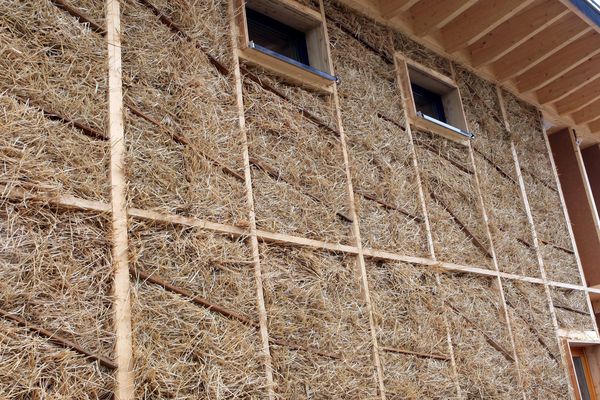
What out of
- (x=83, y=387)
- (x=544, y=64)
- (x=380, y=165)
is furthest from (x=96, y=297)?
(x=544, y=64)

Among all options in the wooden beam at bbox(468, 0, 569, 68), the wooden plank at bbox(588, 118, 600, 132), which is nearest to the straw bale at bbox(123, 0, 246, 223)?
the wooden beam at bbox(468, 0, 569, 68)

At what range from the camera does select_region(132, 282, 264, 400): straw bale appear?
8.91 feet

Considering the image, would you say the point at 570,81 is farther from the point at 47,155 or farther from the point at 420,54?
the point at 47,155

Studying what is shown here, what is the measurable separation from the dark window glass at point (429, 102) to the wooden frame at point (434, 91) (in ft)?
0.14

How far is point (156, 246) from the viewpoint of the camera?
9.64 feet

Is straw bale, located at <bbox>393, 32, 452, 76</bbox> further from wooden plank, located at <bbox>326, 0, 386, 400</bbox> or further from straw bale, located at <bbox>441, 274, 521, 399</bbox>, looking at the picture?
straw bale, located at <bbox>441, 274, 521, 399</bbox>

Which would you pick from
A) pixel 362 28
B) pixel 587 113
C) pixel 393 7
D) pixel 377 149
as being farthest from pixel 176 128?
pixel 587 113

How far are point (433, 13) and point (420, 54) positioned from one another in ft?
1.18

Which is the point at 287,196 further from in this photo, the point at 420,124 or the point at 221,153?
the point at 420,124

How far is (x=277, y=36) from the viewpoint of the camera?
440 cm

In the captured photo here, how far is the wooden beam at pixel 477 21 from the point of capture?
513cm

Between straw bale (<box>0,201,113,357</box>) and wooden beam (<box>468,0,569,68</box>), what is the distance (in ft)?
13.7

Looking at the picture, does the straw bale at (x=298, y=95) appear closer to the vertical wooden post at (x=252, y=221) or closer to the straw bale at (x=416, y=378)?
the vertical wooden post at (x=252, y=221)

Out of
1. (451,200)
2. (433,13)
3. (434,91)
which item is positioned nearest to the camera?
(451,200)
